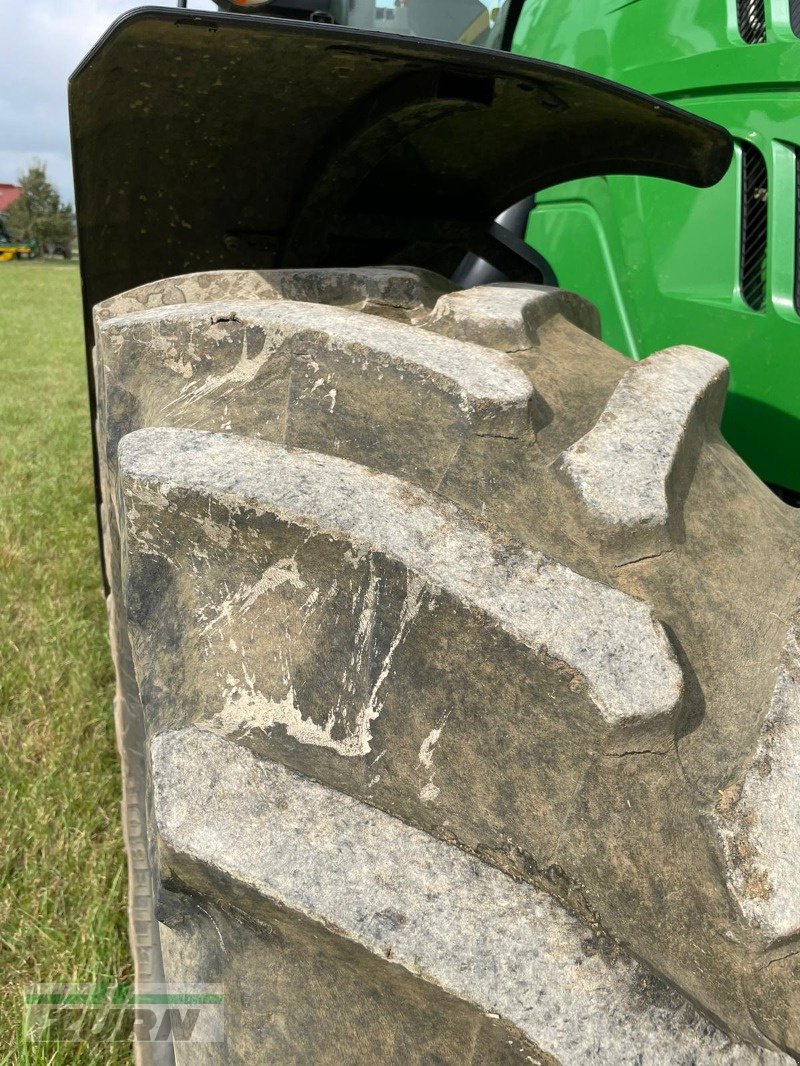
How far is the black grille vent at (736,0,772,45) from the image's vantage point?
3.59 feet

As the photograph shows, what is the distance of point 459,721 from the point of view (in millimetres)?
640

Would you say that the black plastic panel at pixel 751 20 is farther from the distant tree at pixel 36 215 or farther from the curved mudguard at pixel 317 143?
the distant tree at pixel 36 215

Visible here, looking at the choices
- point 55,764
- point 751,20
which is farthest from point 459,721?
point 55,764

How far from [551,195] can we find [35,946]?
4.18ft

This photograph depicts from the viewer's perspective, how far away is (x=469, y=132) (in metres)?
1.11

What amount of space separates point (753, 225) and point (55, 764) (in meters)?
1.24

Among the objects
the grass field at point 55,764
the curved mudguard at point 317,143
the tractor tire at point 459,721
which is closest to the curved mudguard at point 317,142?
the curved mudguard at point 317,143

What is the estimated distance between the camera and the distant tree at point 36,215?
39250 mm

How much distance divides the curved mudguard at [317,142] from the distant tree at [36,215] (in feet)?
136

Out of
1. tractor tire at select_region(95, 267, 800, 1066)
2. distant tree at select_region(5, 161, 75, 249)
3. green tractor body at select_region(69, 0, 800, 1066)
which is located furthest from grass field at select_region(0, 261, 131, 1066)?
distant tree at select_region(5, 161, 75, 249)

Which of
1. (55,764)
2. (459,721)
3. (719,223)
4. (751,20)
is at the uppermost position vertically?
(751,20)

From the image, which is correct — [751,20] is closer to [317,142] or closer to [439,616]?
[317,142]

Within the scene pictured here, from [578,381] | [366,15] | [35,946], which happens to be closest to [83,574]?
[35,946]

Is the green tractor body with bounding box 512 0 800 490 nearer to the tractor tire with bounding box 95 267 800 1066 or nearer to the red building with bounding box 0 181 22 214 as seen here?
the tractor tire with bounding box 95 267 800 1066
